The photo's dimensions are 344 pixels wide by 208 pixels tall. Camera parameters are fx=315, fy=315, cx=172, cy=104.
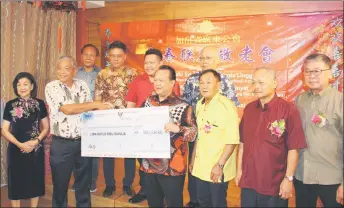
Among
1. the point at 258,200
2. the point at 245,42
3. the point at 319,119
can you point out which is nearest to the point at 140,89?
the point at 258,200

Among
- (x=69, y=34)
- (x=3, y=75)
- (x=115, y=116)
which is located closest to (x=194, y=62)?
(x=69, y=34)

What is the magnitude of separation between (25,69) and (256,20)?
2790 millimetres

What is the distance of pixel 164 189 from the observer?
2.16 meters

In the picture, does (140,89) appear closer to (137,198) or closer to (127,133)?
(127,133)

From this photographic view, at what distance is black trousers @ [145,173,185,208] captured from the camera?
2.14m

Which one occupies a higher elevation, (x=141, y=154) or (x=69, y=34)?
(x=69, y=34)

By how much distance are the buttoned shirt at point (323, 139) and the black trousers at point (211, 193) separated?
535 mm

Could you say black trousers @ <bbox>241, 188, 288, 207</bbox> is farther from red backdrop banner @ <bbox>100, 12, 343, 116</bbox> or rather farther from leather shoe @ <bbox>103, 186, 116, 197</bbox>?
red backdrop banner @ <bbox>100, 12, 343, 116</bbox>

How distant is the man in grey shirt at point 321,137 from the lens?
1915 millimetres

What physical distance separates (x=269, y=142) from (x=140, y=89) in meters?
1.15

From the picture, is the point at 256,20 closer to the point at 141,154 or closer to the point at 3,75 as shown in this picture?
the point at 141,154

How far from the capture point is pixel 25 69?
378cm

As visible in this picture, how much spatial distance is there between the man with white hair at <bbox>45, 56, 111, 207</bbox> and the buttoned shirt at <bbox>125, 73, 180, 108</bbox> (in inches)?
8.6

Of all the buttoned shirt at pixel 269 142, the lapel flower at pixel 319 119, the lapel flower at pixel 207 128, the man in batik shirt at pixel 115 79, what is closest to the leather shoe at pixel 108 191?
the man in batik shirt at pixel 115 79
